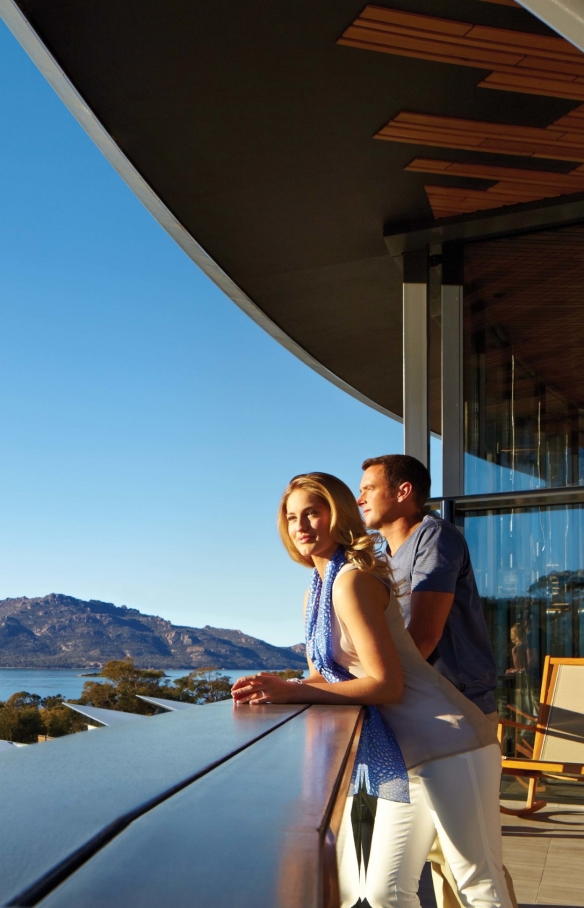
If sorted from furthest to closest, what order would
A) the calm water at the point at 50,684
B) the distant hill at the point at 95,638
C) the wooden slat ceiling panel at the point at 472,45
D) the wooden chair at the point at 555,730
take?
1. the distant hill at the point at 95,638
2. the wooden chair at the point at 555,730
3. the calm water at the point at 50,684
4. the wooden slat ceiling panel at the point at 472,45

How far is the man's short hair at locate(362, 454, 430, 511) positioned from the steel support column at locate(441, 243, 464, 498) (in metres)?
3.05

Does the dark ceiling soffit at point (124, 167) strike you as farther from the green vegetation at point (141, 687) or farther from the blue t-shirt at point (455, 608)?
the blue t-shirt at point (455, 608)

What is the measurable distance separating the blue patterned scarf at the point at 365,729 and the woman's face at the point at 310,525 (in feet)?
0.15

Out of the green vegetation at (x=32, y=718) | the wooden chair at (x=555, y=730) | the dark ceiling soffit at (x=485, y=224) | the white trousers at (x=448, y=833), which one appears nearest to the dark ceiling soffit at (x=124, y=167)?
the dark ceiling soffit at (x=485, y=224)

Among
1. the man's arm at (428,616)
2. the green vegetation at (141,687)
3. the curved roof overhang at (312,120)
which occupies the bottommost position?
the green vegetation at (141,687)

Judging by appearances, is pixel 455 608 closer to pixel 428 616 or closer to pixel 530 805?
pixel 428 616

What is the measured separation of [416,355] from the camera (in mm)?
6000

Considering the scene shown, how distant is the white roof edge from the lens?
2314 millimetres

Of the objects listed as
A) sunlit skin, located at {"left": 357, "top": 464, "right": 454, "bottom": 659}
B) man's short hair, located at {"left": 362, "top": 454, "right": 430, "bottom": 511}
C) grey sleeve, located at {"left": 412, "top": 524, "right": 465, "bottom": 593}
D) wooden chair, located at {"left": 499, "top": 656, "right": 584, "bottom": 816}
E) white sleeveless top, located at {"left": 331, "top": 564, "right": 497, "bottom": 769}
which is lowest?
wooden chair, located at {"left": 499, "top": 656, "right": 584, "bottom": 816}

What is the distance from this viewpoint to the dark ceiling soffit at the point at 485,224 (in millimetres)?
5602

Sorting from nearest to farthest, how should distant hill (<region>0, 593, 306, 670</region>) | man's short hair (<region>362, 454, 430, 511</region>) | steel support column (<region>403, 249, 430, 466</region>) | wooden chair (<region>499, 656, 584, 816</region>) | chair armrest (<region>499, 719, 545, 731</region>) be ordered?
man's short hair (<region>362, 454, 430, 511</region>)
wooden chair (<region>499, 656, 584, 816</region>)
chair armrest (<region>499, 719, 545, 731</region>)
steel support column (<region>403, 249, 430, 466</region>)
distant hill (<region>0, 593, 306, 670</region>)

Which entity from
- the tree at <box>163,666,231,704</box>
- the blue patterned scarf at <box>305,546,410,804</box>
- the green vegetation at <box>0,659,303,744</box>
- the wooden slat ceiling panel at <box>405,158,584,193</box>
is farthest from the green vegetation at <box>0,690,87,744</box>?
the wooden slat ceiling panel at <box>405,158,584,193</box>

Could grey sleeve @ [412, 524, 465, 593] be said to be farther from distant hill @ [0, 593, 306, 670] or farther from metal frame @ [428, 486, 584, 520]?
distant hill @ [0, 593, 306, 670]

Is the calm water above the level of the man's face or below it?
below
